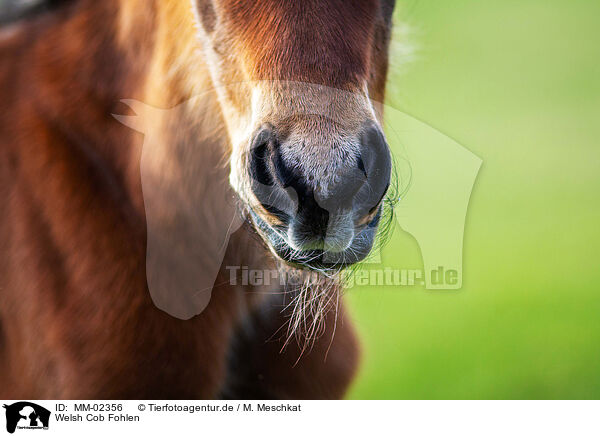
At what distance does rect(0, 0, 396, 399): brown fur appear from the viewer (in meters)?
1.04

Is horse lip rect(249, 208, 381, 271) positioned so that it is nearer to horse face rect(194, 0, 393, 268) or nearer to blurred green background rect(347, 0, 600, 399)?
horse face rect(194, 0, 393, 268)

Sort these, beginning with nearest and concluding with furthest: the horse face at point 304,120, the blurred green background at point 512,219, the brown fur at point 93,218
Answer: the horse face at point 304,120
the brown fur at point 93,218
the blurred green background at point 512,219

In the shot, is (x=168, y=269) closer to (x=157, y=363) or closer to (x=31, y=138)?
(x=157, y=363)

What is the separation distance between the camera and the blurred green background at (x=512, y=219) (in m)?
1.32

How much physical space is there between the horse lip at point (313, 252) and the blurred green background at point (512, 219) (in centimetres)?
39

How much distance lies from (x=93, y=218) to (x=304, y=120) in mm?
450

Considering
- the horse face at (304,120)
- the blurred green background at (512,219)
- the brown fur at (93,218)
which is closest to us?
the horse face at (304,120)
